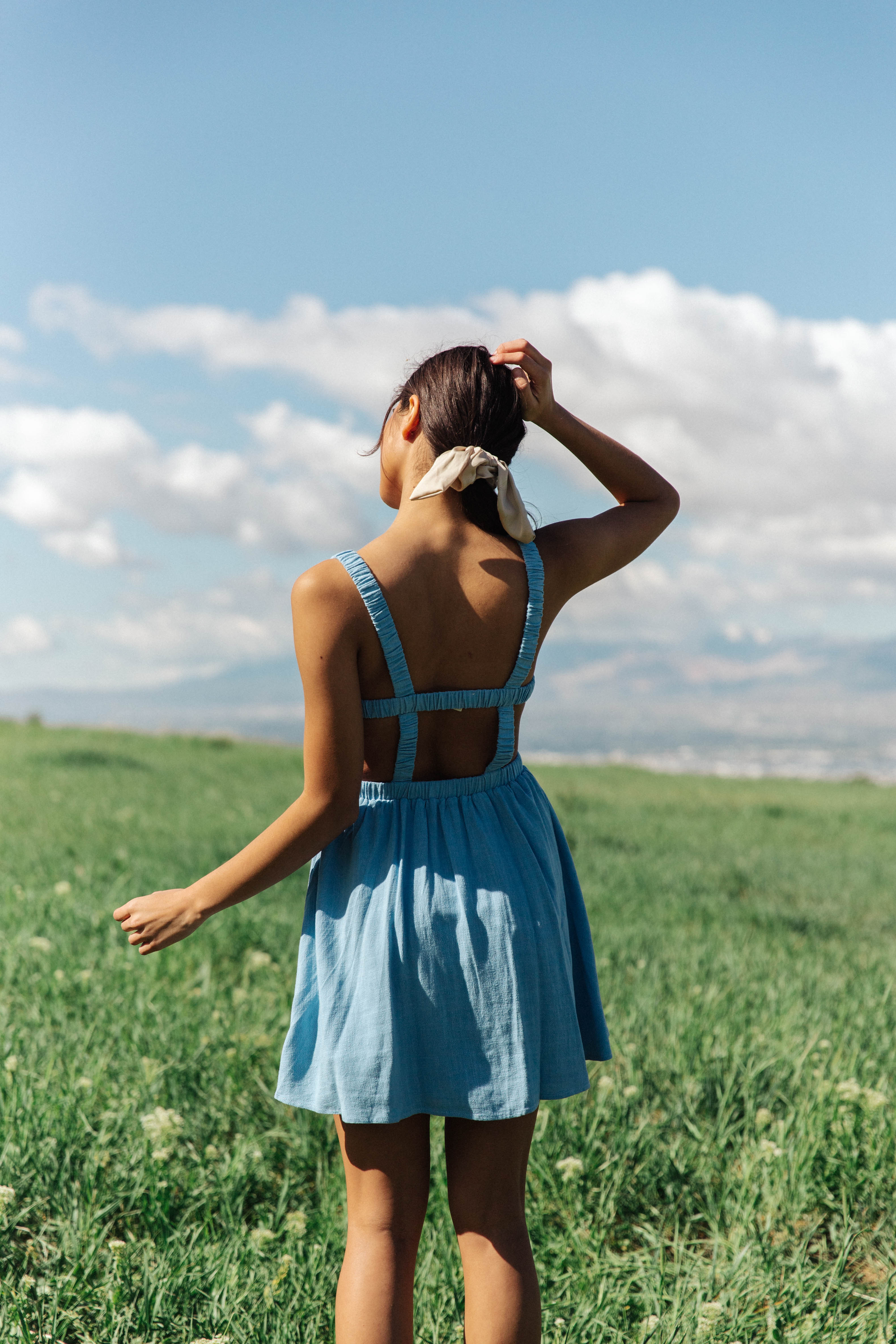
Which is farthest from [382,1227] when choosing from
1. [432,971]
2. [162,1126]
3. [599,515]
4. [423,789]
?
[599,515]

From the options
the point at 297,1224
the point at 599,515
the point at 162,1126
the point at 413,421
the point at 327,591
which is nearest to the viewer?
the point at 327,591

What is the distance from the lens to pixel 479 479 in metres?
1.96

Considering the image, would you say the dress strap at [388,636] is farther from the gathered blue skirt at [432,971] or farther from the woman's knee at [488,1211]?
the woman's knee at [488,1211]

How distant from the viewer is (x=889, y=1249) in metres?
2.73

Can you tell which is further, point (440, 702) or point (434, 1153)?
point (434, 1153)

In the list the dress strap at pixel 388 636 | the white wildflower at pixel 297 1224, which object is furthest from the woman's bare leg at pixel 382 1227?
the white wildflower at pixel 297 1224

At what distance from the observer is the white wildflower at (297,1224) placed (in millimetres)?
2652

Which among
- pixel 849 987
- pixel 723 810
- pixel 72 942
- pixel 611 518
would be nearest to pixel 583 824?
pixel 723 810

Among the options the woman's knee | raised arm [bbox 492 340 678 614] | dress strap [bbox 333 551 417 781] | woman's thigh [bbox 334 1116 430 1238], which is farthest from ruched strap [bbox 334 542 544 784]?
the woman's knee

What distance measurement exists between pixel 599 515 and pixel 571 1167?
198 centimetres

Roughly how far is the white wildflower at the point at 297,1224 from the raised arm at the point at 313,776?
1305mm

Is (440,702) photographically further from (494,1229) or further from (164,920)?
(494,1229)

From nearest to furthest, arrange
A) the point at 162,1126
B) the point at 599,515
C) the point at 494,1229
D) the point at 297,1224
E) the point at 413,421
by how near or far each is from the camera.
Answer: the point at 494,1229 < the point at 413,421 < the point at 599,515 < the point at 297,1224 < the point at 162,1126

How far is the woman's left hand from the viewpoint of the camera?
6.02ft
